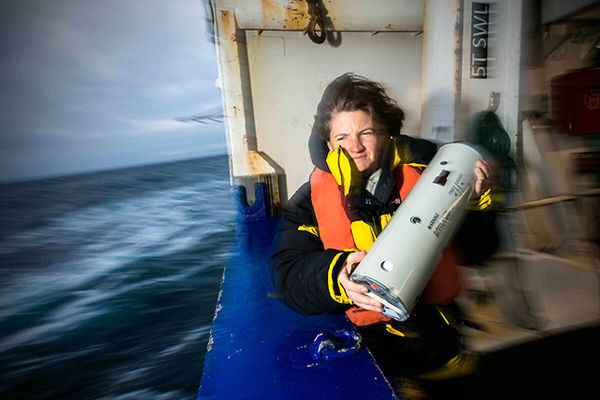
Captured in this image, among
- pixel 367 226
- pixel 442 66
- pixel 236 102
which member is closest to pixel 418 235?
pixel 367 226

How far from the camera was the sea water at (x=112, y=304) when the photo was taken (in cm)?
262

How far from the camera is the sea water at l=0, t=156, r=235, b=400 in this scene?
262cm

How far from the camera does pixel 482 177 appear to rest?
1.24 metres

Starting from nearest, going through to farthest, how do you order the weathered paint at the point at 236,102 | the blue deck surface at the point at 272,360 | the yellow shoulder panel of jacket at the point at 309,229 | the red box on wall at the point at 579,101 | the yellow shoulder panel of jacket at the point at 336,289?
1. the blue deck surface at the point at 272,360
2. the yellow shoulder panel of jacket at the point at 336,289
3. the yellow shoulder panel of jacket at the point at 309,229
4. the red box on wall at the point at 579,101
5. the weathered paint at the point at 236,102

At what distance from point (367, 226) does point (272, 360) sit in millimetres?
678

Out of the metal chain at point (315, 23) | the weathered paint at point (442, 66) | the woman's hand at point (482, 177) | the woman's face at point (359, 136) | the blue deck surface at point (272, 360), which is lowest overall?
the blue deck surface at point (272, 360)

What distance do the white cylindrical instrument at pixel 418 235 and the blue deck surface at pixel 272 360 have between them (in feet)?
0.86

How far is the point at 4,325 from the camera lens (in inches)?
151

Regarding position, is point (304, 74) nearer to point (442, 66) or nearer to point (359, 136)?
point (442, 66)

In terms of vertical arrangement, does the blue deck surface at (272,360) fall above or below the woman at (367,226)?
below

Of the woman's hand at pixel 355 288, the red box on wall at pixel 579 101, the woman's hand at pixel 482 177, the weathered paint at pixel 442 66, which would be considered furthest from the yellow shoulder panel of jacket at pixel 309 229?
the red box on wall at pixel 579 101

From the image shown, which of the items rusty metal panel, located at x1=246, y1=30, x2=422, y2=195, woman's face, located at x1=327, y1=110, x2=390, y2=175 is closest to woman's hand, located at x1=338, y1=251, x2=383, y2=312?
woman's face, located at x1=327, y1=110, x2=390, y2=175

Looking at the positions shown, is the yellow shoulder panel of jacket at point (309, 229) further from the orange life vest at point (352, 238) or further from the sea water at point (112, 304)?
the sea water at point (112, 304)

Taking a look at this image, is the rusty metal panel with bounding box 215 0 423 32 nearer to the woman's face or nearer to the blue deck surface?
the woman's face
